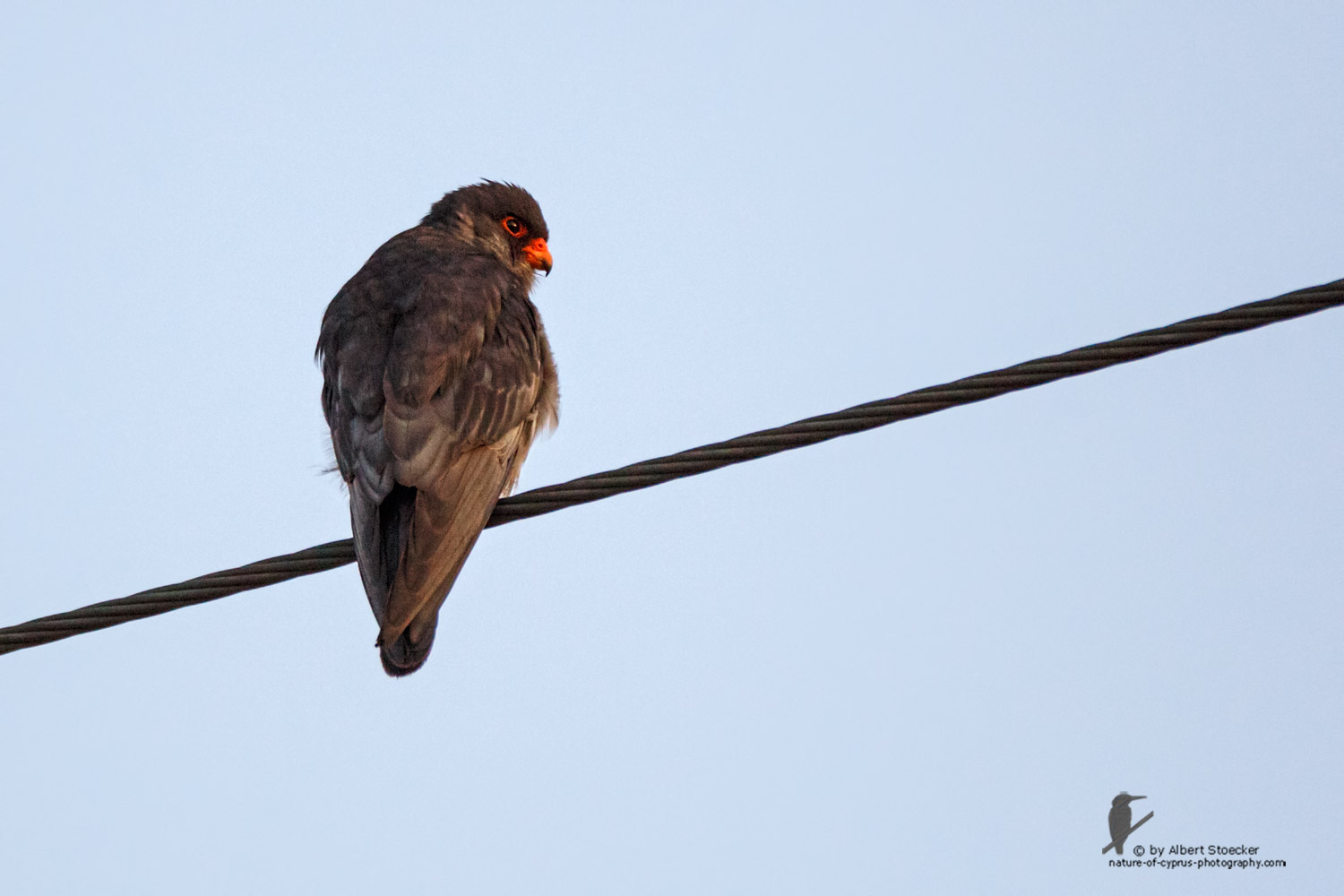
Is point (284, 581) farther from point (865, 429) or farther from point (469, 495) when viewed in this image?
point (865, 429)

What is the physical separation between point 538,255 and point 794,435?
457 centimetres

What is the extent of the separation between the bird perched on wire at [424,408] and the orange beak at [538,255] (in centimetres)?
102

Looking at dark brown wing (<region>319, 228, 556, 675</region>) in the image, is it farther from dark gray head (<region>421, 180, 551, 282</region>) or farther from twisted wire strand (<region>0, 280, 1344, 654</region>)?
dark gray head (<region>421, 180, 551, 282</region>)

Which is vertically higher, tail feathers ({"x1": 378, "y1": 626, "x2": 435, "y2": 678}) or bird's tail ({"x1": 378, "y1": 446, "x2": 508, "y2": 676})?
bird's tail ({"x1": 378, "y1": 446, "x2": 508, "y2": 676})

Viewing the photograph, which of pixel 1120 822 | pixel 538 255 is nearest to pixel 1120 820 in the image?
pixel 1120 822

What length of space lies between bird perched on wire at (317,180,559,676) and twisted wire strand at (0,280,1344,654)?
84 cm

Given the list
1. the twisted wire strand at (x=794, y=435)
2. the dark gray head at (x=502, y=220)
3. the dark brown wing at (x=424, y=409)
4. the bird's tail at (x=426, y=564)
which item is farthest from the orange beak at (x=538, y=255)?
the twisted wire strand at (x=794, y=435)

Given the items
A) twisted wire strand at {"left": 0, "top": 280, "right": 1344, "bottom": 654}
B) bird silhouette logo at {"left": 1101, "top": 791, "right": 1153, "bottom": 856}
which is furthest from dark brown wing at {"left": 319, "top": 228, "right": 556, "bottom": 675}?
bird silhouette logo at {"left": 1101, "top": 791, "right": 1153, "bottom": 856}

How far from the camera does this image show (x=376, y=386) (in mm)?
5637

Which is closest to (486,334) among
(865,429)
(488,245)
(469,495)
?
(469,495)

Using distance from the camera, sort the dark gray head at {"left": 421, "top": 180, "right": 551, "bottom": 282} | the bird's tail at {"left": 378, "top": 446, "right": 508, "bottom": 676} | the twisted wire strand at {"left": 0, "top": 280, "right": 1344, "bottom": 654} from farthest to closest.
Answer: the dark gray head at {"left": 421, "top": 180, "right": 551, "bottom": 282}
the bird's tail at {"left": 378, "top": 446, "right": 508, "bottom": 676}
the twisted wire strand at {"left": 0, "top": 280, "right": 1344, "bottom": 654}

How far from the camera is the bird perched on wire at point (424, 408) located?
16.4ft

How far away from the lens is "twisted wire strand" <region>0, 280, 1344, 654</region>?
353 centimetres

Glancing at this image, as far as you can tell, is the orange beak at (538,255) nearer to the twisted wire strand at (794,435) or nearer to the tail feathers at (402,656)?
the tail feathers at (402,656)
